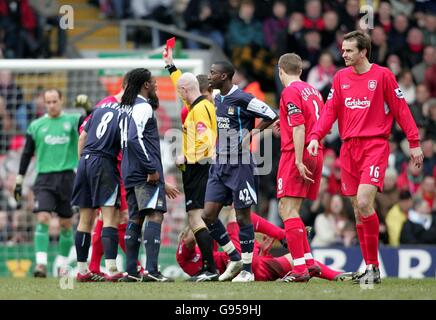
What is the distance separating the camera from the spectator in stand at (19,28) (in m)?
20.6

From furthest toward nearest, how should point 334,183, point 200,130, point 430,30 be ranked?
1. point 430,30
2. point 334,183
3. point 200,130

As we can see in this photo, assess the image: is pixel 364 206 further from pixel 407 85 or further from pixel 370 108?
pixel 407 85

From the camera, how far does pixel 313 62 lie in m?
19.8

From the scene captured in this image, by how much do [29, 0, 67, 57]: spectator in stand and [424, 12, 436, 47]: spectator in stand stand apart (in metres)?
6.82

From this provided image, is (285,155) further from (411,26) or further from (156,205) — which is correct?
(411,26)

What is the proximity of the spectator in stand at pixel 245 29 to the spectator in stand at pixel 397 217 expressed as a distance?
15.8 feet

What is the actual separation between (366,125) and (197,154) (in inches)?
75.4

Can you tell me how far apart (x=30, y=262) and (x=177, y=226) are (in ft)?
8.10

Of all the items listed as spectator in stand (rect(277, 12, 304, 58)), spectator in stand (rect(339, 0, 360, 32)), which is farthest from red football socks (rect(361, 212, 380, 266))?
spectator in stand (rect(339, 0, 360, 32))

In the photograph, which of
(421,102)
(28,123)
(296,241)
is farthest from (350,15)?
(296,241)

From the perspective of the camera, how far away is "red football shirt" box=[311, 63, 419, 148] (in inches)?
437

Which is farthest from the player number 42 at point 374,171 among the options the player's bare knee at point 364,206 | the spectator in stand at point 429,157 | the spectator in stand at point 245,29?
the spectator in stand at point 245,29
